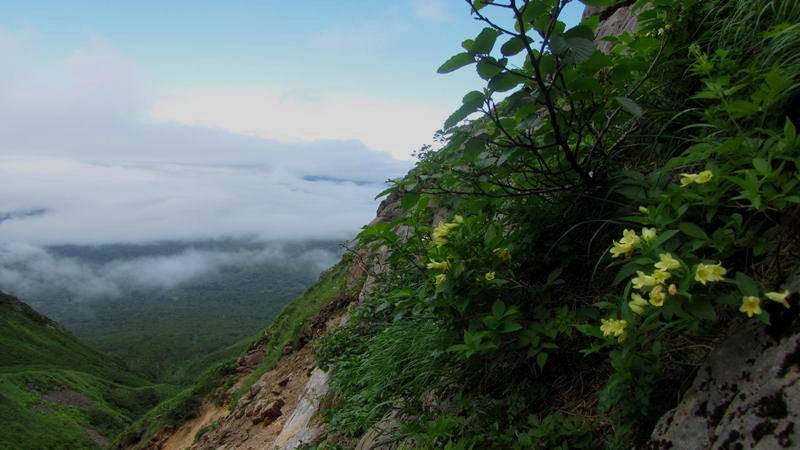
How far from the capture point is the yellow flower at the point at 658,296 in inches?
70.5

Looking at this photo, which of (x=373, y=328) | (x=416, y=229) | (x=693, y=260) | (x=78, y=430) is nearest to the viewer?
(x=693, y=260)

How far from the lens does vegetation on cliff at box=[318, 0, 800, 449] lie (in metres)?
2.03

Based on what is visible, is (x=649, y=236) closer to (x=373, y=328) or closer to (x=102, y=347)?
(x=373, y=328)

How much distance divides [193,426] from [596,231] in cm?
1255

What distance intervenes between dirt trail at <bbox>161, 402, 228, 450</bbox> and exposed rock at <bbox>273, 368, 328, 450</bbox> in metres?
5.67

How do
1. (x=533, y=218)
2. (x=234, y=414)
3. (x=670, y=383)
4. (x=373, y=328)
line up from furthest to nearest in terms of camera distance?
(x=234, y=414) → (x=373, y=328) → (x=533, y=218) → (x=670, y=383)

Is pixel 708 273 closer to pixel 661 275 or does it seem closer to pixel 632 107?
pixel 661 275

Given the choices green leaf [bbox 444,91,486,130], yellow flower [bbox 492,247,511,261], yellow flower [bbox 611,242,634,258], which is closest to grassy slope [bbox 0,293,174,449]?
yellow flower [bbox 492,247,511,261]

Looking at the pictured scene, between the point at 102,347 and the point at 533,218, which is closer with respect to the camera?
the point at 533,218

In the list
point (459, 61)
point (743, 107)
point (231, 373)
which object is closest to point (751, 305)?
point (743, 107)

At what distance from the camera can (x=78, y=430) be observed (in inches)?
3182

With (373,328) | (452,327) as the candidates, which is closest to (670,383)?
(452,327)

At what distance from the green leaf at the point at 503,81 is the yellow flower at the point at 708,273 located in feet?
3.91

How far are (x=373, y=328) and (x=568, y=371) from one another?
3.74 meters
